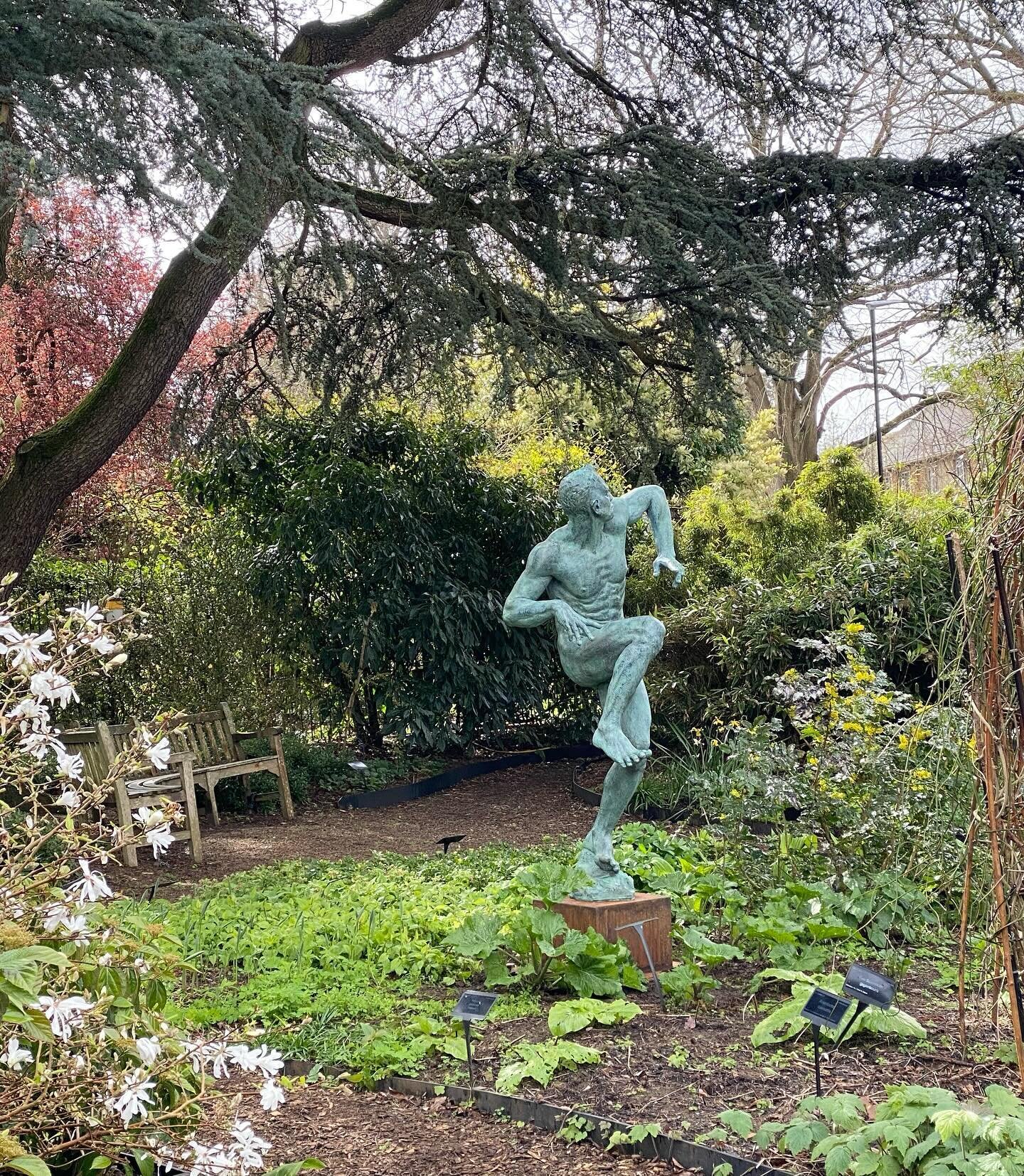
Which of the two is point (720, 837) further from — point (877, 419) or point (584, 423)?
point (877, 419)

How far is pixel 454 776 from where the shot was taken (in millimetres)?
10672

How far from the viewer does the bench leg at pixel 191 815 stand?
7.45m

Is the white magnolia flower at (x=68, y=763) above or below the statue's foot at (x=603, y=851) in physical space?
above

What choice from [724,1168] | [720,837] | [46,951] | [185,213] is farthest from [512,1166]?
[185,213]

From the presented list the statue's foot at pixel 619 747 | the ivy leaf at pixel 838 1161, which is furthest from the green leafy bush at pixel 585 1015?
the ivy leaf at pixel 838 1161

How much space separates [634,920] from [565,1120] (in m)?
1.29

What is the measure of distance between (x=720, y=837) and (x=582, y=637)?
1.66 metres

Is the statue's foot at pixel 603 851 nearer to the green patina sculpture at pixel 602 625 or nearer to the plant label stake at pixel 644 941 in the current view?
the green patina sculpture at pixel 602 625

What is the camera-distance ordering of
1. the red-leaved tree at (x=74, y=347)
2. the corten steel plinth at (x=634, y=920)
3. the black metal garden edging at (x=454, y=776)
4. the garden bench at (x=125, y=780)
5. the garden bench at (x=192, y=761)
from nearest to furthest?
the corten steel plinth at (x=634, y=920)
the garden bench at (x=125, y=780)
the garden bench at (x=192, y=761)
the black metal garden edging at (x=454, y=776)
the red-leaved tree at (x=74, y=347)

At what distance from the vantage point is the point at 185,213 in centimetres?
510

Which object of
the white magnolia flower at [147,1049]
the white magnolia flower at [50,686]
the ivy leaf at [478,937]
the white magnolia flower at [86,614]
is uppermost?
the white magnolia flower at [86,614]

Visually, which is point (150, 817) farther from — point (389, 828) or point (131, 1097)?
point (389, 828)

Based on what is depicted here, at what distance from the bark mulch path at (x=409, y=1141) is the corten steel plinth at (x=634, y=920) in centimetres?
111

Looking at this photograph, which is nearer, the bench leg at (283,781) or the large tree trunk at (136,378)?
the large tree trunk at (136,378)
